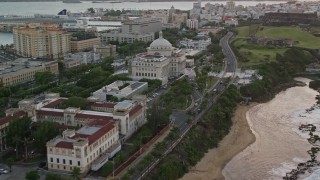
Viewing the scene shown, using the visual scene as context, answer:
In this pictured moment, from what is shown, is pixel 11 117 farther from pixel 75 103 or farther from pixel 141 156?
pixel 141 156

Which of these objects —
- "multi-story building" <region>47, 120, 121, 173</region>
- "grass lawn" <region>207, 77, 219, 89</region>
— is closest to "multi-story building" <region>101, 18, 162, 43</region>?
"grass lawn" <region>207, 77, 219, 89</region>

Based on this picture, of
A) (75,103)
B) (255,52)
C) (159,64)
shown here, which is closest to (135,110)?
(75,103)

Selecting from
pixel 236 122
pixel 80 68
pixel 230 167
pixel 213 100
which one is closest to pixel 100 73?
pixel 80 68

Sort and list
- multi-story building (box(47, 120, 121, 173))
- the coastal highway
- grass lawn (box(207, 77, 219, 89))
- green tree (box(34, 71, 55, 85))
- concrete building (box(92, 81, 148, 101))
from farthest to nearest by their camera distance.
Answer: the coastal highway → grass lawn (box(207, 77, 219, 89)) → green tree (box(34, 71, 55, 85)) → concrete building (box(92, 81, 148, 101)) → multi-story building (box(47, 120, 121, 173))

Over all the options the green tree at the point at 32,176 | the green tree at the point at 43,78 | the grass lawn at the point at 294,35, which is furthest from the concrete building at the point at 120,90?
the grass lawn at the point at 294,35

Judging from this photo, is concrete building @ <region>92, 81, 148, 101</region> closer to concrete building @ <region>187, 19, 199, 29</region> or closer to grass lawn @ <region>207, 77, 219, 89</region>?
grass lawn @ <region>207, 77, 219, 89</region>

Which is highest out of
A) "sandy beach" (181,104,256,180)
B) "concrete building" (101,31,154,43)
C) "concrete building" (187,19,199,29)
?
"concrete building" (187,19,199,29)
